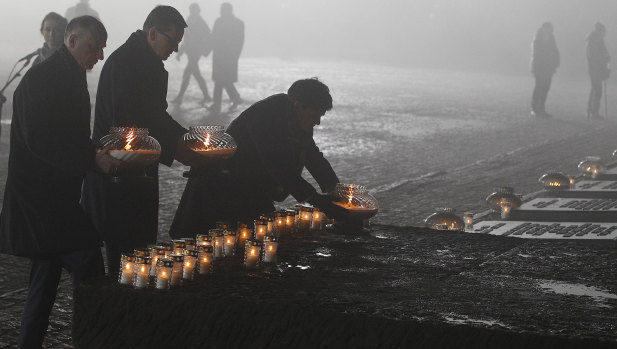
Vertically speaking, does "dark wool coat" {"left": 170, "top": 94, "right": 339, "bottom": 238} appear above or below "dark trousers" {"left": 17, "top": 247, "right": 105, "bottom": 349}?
above

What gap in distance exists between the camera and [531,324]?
3805 mm

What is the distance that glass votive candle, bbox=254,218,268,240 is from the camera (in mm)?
5012

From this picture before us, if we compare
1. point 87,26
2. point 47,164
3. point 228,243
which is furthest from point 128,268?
point 87,26

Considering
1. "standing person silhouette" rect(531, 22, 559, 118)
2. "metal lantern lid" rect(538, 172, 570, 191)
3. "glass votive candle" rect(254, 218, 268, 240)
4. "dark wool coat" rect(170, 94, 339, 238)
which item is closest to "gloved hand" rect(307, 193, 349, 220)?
"dark wool coat" rect(170, 94, 339, 238)

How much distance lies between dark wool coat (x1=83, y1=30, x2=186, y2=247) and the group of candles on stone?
30.2 inches

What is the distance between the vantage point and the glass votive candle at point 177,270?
13.5 ft

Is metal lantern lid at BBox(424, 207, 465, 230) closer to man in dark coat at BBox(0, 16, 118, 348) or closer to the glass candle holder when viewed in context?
man in dark coat at BBox(0, 16, 118, 348)

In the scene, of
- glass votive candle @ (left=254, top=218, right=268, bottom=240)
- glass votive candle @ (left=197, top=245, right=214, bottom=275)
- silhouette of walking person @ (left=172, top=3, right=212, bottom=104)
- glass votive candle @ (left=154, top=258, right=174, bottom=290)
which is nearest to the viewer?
glass votive candle @ (left=154, top=258, right=174, bottom=290)

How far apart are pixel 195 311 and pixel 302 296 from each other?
0.40m

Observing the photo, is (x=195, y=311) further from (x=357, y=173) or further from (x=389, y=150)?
(x=389, y=150)

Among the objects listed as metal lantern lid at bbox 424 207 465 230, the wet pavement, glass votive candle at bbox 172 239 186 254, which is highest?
glass votive candle at bbox 172 239 186 254

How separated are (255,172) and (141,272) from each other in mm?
1998

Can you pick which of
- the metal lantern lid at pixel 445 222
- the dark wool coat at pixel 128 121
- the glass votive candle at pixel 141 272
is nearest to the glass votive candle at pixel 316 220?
the dark wool coat at pixel 128 121

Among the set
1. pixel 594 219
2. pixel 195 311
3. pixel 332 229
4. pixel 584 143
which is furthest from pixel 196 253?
pixel 584 143
